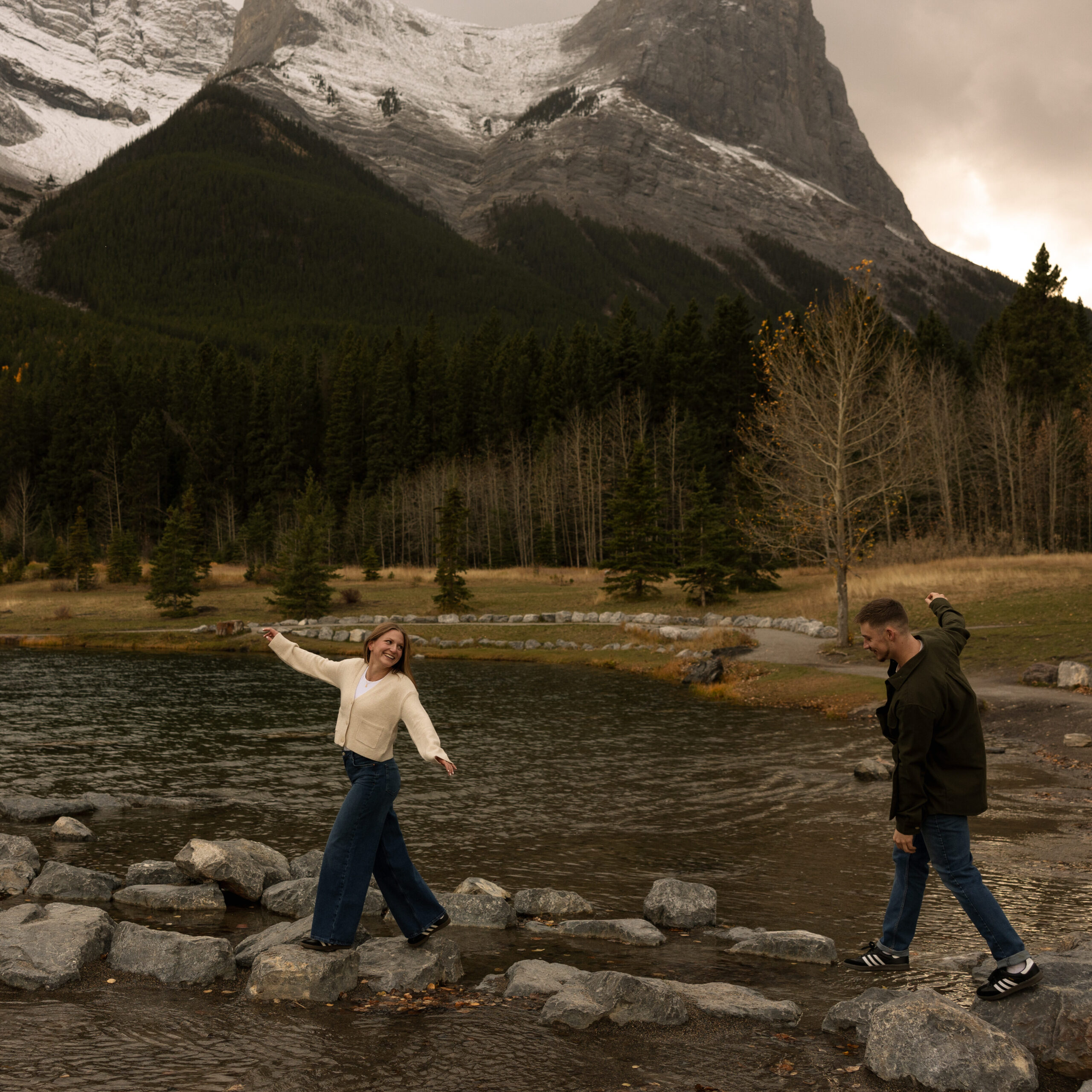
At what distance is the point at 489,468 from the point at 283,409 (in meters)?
37.0

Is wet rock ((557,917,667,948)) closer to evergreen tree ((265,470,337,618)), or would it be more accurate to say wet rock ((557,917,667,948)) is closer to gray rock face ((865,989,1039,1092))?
gray rock face ((865,989,1039,1092))

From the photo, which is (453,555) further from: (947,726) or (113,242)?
(113,242)

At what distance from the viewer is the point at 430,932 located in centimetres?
803

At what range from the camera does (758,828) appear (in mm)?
13227

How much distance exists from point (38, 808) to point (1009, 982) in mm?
13564

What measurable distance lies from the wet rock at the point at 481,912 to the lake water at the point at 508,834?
208mm

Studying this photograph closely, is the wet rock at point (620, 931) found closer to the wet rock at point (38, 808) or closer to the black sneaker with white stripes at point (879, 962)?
the black sneaker with white stripes at point (879, 962)

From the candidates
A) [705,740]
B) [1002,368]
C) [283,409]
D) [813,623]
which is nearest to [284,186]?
[283,409]

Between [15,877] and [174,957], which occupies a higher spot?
[174,957]

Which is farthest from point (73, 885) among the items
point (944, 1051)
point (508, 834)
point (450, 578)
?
point (450, 578)

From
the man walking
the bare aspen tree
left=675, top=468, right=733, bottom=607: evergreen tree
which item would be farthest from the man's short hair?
left=675, top=468, right=733, bottom=607: evergreen tree

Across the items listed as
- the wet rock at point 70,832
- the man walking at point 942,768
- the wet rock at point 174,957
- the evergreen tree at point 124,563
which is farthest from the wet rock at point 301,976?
the evergreen tree at point 124,563

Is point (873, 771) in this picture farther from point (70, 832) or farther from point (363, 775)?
point (70, 832)

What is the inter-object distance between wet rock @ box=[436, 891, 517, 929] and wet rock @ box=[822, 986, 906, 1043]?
3592 millimetres
